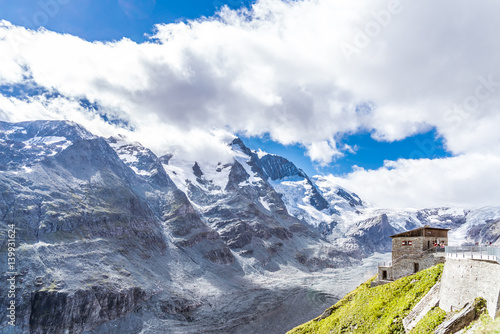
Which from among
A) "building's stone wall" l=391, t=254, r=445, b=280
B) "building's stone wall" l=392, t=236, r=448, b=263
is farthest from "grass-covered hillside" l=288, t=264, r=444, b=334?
"building's stone wall" l=392, t=236, r=448, b=263

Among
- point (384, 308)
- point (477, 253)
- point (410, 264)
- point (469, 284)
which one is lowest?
point (384, 308)

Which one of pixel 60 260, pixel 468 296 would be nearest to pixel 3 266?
pixel 60 260

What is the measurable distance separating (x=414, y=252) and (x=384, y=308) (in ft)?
39.3

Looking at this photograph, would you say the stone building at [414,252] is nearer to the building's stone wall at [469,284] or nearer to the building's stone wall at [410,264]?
the building's stone wall at [410,264]

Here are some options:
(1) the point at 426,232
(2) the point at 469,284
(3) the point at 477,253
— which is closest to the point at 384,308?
(3) the point at 477,253

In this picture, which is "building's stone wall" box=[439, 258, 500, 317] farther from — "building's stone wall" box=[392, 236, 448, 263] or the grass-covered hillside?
"building's stone wall" box=[392, 236, 448, 263]

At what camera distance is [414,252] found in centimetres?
4325

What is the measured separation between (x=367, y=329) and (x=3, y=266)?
125323 millimetres

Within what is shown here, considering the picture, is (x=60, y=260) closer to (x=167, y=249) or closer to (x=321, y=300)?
(x=167, y=249)

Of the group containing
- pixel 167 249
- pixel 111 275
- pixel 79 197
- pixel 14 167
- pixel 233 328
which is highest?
pixel 14 167

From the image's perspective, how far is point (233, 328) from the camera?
11969 cm

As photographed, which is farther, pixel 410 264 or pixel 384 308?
pixel 410 264

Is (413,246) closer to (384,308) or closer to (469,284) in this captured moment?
(384,308)

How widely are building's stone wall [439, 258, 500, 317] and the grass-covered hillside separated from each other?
198cm
